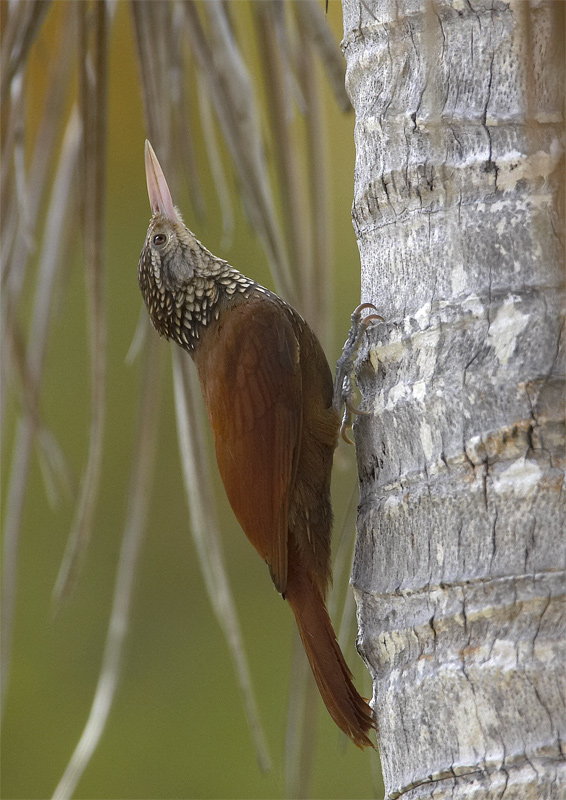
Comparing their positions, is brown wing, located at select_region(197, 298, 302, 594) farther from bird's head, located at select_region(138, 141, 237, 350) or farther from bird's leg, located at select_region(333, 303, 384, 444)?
bird's head, located at select_region(138, 141, 237, 350)

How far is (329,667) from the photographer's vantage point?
1.96 m

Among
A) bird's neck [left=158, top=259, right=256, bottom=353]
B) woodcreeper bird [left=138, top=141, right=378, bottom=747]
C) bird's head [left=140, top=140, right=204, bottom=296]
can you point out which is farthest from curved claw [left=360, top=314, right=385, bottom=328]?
bird's head [left=140, top=140, right=204, bottom=296]

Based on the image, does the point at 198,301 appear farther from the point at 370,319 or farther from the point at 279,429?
the point at 370,319

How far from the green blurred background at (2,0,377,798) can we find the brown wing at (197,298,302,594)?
2.88 m

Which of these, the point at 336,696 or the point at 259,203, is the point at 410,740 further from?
the point at 259,203

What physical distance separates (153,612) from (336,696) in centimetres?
407

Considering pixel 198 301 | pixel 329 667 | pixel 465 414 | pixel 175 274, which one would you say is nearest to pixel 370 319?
pixel 465 414

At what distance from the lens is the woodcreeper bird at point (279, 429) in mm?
2049

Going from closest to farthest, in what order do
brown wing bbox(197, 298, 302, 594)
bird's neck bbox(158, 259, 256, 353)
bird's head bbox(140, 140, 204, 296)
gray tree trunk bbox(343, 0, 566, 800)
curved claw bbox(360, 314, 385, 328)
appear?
gray tree trunk bbox(343, 0, 566, 800), curved claw bbox(360, 314, 385, 328), brown wing bbox(197, 298, 302, 594), bird's neck bbox(158, 259, 256, 353), bird's head bbox(140, 140, 204, 296)

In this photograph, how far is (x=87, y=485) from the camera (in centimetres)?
207

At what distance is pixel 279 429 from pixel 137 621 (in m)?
3.93

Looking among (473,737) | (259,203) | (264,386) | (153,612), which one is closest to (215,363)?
(264,386)

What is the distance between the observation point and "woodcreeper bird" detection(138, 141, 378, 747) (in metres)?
2.05

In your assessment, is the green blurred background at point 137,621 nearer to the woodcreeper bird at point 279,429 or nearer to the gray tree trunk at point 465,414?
the woodcreeper bird at point 279,429
